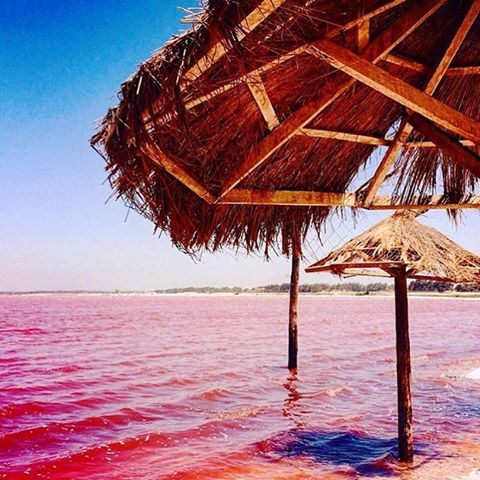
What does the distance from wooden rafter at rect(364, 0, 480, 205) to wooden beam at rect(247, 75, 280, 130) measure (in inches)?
32.5

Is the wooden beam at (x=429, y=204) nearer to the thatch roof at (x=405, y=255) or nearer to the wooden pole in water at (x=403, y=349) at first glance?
the thatch roof at (x=405, y=255)

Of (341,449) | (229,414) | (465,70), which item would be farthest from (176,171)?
(229,414)

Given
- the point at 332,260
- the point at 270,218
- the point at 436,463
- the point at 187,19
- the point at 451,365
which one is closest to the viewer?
the point at 187,19

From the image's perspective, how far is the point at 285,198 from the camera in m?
3.56

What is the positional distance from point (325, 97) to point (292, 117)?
0.68 feet

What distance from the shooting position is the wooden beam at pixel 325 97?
233cm

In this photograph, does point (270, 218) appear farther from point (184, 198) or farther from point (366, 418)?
point (366, 418)

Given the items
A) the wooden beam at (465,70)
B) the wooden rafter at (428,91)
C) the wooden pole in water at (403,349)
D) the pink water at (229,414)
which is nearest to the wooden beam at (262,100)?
the wooden rafter at (428,91)

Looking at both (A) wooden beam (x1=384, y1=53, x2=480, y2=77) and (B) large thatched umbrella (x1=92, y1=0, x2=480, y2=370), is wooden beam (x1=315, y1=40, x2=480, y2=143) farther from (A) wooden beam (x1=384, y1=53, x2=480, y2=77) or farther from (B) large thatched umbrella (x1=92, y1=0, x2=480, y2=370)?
(A) wooden beam (x1=384, y1=53, x2=480, y2=77)

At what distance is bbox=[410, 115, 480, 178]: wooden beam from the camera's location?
265cm

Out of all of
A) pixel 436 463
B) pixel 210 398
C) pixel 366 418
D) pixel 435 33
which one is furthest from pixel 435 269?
pixel 210 398

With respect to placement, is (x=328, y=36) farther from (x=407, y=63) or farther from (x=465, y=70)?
(x=465, y=70)

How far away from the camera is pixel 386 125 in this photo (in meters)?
3.57

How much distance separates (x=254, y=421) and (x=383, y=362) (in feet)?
24.4
